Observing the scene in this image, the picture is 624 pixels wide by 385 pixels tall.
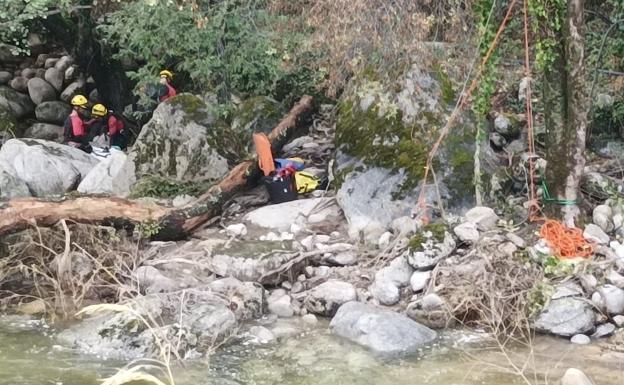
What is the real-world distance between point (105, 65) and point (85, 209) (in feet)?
22.1

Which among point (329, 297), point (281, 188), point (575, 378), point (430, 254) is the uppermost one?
point (281, 188)

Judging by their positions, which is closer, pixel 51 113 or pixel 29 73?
pixel 51 113

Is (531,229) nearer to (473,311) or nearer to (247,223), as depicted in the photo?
(473,311)

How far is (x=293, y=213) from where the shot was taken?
26.4 feet

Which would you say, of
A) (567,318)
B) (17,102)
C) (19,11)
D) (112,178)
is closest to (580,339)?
(567,318)

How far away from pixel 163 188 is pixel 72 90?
6640 millimetres

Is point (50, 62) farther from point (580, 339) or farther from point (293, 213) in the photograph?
point (580, 339)

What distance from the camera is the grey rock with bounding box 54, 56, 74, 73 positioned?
14797mm

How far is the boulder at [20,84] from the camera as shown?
14602 mm

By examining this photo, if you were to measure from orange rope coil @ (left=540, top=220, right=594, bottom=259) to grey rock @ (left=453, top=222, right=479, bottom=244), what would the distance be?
582 millimetres

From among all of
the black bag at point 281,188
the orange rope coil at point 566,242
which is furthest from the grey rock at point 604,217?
the black bag at point 281,188

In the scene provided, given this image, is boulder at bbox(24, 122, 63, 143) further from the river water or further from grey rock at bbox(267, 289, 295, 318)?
the river water

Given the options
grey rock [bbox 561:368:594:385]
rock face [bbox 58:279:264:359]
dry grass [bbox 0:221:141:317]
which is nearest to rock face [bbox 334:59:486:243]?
rock face [bbox 58:279:264:359]

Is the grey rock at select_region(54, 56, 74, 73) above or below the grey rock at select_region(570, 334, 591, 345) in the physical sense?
above
